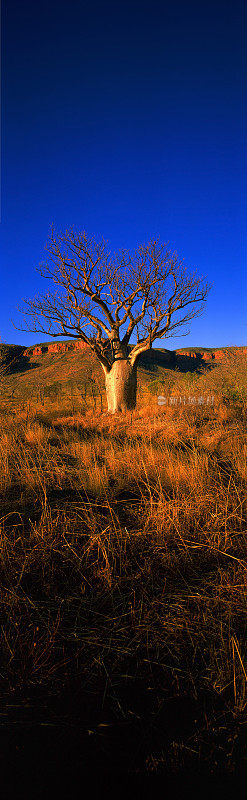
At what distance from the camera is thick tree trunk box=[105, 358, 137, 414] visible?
44.9ft

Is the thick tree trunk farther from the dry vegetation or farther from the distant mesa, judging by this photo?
the distant mesa

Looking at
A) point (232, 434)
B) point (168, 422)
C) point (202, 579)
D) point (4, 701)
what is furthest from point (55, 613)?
point (168, 422)

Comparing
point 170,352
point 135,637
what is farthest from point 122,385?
point 170,352

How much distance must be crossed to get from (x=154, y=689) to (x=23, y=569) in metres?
1.05

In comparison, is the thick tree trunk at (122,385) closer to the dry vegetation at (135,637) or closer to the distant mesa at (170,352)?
the dry vegetation at (135,637)

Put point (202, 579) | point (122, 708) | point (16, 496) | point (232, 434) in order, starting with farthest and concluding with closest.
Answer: point (232, 434) → point (16, 496) → point (202, 579) → point (122, 708)

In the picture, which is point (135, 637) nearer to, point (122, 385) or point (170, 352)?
point (122, 385)

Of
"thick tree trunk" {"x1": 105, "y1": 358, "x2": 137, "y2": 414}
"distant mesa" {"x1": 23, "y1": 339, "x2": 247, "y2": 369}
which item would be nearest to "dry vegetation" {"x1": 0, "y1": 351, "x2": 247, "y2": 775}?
"thick tree trunk" {"x1": 105, "y1": 358, "x2": 137, "y2": 414}

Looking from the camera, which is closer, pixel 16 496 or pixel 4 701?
pixel 4 701

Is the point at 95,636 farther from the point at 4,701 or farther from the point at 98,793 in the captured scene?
the point at 98,793

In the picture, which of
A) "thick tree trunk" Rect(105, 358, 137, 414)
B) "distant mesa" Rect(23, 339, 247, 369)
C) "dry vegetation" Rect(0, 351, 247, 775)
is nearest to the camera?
"dry vegetation" Rect(0, 351, 247, 775)

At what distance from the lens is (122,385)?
13688mm

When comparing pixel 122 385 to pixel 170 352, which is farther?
pixel 170 352

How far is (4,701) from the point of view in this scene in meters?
1.35
